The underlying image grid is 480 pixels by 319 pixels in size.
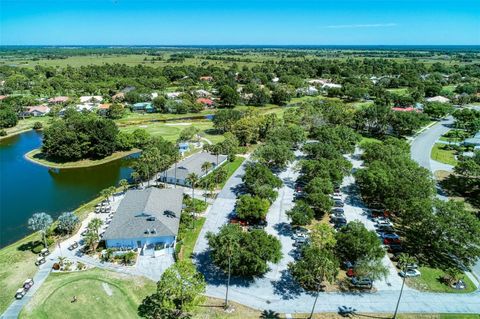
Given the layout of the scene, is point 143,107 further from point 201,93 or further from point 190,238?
point 190,238

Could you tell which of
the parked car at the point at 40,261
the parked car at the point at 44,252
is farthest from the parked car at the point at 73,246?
the parked car at the point at 40,261

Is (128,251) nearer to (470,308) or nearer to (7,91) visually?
(470,308)

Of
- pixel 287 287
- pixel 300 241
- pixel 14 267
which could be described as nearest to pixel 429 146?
pixel 300 241

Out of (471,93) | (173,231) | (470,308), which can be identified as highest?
(471,93)

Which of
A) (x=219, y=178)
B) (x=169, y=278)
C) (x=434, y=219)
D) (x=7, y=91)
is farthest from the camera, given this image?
(x=7, y=91)

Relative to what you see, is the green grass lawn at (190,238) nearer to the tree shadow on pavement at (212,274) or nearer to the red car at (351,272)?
the tree shadow on pavement at (212,274)

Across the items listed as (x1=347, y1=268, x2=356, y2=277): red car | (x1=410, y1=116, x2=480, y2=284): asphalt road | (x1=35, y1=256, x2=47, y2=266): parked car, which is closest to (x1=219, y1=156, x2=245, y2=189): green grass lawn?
(x1=347, y1=268, x2=356, y2=277): red car

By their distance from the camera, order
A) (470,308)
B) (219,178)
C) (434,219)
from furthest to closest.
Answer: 1. (219,178)
2. (434,219)
3. (470,308)

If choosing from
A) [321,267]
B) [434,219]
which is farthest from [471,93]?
[321,267]
